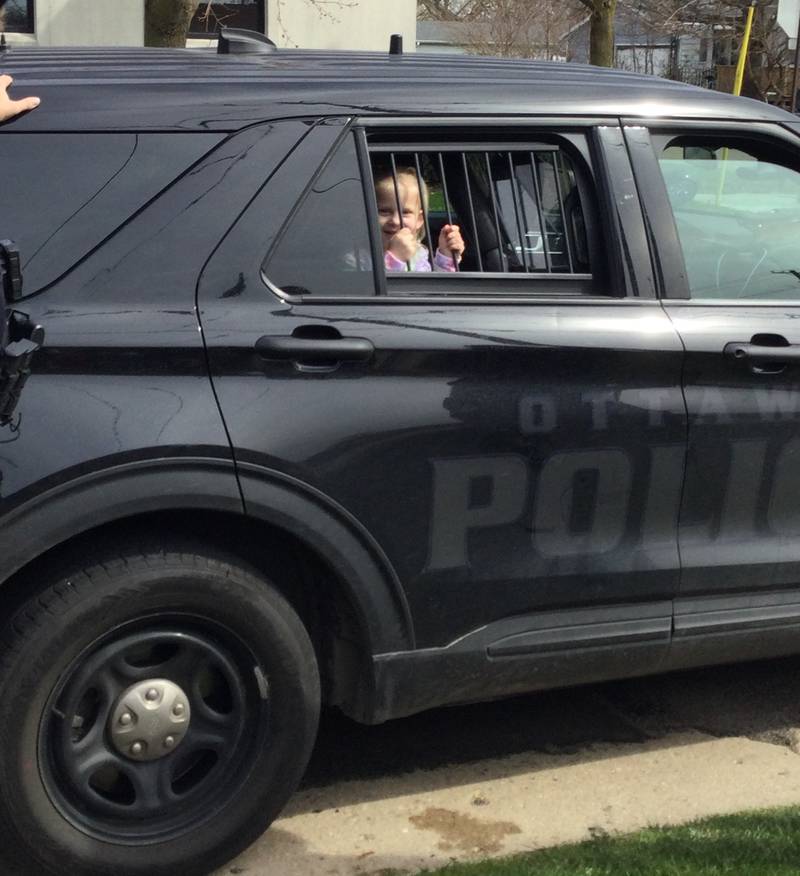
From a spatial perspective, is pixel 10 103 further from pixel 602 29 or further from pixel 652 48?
pixel 652 48

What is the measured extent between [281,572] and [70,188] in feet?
3.17

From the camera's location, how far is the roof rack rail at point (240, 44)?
368 centimetres

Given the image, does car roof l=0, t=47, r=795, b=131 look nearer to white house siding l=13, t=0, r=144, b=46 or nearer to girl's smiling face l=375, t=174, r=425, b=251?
girl's smiling face l=375, t=174, r=425, b=251

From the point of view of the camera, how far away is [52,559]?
285 centimetres

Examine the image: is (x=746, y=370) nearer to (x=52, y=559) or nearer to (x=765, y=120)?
(x=765, y=120)

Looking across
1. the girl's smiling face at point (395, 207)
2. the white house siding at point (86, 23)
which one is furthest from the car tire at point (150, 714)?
the white house siding at point (86, 23)

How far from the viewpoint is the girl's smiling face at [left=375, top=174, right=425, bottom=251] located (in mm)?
3250

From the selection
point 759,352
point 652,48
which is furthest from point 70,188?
point 652,48

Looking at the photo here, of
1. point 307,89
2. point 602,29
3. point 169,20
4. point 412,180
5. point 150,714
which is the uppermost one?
point 307,89

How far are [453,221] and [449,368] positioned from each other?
18.6 inches

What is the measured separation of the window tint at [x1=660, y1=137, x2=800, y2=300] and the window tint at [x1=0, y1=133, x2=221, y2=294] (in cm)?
135

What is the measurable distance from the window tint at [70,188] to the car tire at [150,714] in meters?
0.65

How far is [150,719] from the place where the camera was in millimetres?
2982

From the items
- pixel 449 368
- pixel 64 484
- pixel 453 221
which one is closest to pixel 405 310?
pixel 449 368
